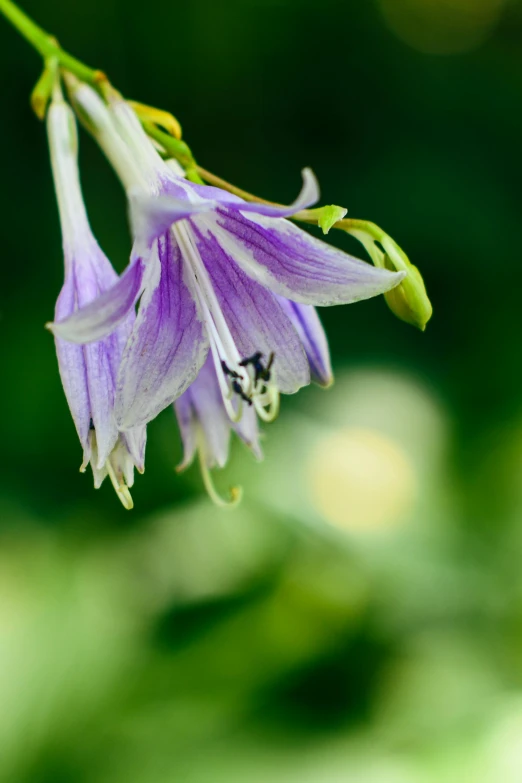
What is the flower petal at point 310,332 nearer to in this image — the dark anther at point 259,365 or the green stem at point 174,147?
the dark anther at point 259,365

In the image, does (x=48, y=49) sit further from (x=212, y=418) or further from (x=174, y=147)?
(x=212, y=418)

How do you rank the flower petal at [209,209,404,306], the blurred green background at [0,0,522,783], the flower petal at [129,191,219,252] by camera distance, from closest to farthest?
the flower petal at [129,191,219,252]
the flower petal at [209,209,404,306]
the blurred green background at [0,0,522,783]

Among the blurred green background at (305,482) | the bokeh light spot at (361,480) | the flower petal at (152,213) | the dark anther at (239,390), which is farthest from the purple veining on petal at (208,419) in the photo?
the bokeh light spot at (361,480)

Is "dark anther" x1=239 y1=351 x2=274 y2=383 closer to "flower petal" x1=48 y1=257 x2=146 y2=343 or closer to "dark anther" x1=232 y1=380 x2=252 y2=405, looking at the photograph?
"dark anther" x1=232 y1=380 x2=252 y2=405

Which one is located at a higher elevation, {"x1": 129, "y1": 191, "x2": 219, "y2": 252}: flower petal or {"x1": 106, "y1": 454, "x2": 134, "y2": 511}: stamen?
{"x1": 129, "y1": 191, "x2": 219, "y2": 252}: flower petal

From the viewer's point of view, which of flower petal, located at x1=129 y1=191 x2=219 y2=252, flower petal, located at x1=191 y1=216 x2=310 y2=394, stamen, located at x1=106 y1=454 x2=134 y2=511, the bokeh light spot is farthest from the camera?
the bokeh light spot

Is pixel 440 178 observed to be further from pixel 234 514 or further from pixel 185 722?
pixel 185 722

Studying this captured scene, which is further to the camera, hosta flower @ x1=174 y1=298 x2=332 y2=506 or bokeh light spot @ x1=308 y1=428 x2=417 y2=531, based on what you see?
bokeh light spot @ x1=308 y1=428 x2=417 y2=531

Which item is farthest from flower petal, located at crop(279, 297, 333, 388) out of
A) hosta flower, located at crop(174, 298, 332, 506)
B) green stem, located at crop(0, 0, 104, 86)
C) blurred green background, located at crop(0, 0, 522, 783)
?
blurred green background, located at crop(0, 0, 522, 783)

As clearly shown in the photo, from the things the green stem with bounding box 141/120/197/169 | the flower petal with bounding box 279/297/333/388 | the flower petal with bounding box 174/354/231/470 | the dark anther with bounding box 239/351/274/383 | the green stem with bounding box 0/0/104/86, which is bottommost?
the flower petal with bounding box 174/354/231/470
